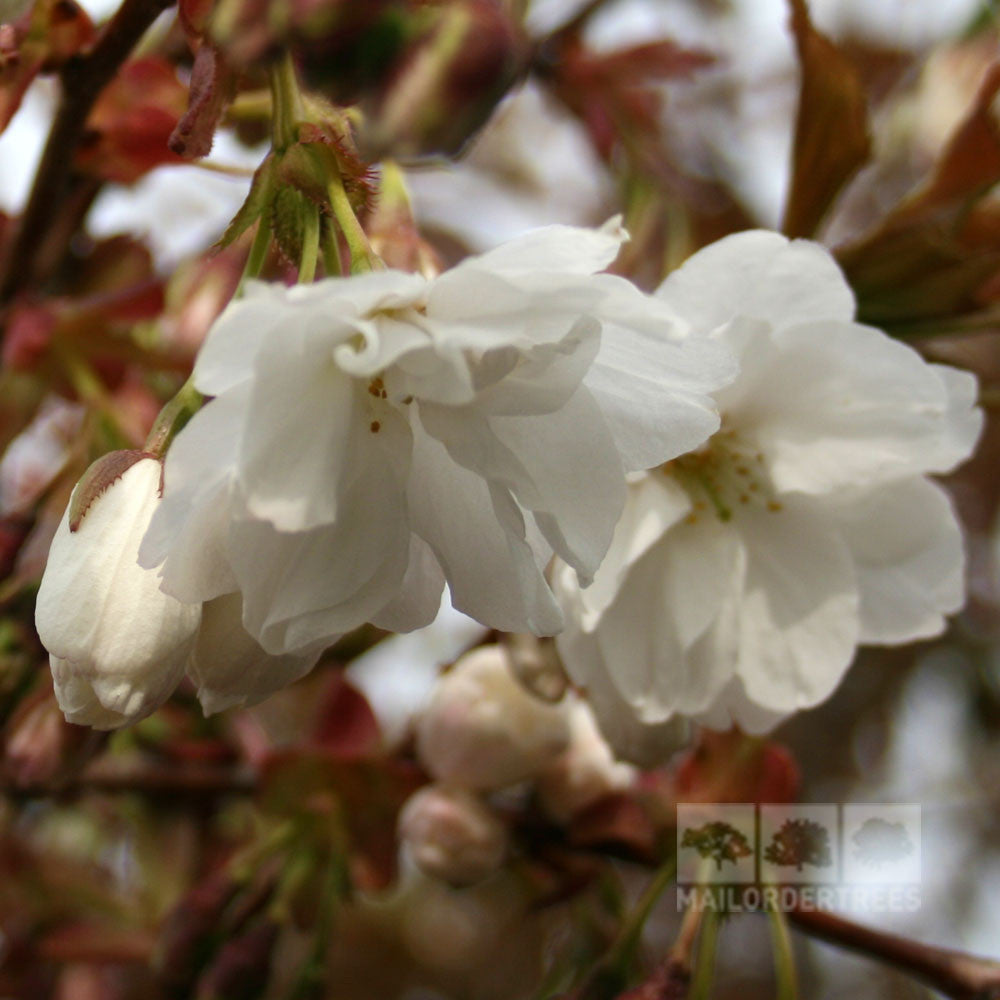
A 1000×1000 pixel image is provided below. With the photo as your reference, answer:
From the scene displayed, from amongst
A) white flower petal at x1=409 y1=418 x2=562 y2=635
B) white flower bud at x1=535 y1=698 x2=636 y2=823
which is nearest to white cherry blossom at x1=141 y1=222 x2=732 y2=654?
white flower petal at x1=409 y1=418 x2=562 y2=635

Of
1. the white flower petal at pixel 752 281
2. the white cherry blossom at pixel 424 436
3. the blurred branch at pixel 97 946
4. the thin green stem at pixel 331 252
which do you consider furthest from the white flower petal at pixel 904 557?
the blurred branch at pixel 97 946

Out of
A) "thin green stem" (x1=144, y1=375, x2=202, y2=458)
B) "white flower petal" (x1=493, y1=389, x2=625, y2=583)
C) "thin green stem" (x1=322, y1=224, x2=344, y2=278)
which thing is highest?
"thin green stem" (x1=322, y1=224, x2=344, y2=278)

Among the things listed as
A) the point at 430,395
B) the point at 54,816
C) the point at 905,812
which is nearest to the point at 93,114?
the point at 430,395

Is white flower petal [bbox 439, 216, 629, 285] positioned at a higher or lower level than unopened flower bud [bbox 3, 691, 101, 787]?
higher

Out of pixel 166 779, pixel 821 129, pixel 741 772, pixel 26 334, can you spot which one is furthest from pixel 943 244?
pixel 166 779

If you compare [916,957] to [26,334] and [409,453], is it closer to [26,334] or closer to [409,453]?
[409,453]

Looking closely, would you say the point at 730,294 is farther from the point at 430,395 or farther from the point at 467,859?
the point at 467,859

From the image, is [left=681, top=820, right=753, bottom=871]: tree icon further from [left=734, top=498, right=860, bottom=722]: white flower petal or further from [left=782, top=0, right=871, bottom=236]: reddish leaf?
[left=782, top=0, right=871, bottom=236]: reddish leaf
